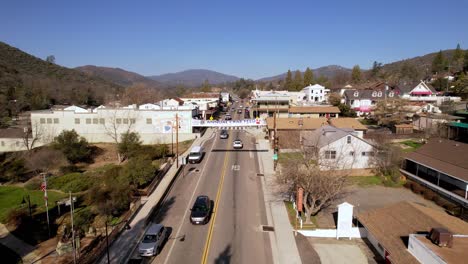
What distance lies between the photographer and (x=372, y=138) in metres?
42.8

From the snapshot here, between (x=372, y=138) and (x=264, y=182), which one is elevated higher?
(x=372, y=138)

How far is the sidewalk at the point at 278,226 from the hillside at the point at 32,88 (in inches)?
3020

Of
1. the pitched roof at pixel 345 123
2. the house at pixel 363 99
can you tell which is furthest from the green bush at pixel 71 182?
the house at pixel 363 99

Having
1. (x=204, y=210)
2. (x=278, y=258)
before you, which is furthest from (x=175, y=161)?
(x=278, y=258)

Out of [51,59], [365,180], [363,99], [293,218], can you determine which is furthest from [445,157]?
[51,59]

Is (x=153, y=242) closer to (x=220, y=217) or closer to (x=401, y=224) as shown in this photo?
(x=220, y=217)

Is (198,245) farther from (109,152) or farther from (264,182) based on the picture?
(109,152)

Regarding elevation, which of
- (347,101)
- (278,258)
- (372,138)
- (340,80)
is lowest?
(278,258)

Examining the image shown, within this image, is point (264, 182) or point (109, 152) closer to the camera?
point (264, 182)

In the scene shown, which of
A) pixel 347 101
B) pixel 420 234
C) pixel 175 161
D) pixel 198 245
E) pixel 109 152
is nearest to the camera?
pixel 420 234

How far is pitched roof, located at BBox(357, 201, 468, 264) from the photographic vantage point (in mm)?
16281

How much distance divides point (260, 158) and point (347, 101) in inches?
2149

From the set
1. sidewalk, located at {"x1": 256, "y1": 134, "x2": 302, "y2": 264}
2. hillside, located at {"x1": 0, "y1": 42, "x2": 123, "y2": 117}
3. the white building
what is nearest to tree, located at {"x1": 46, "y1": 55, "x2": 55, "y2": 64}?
hillside, located at {"x1": 0, "y1": 42, "x2": 123, "y2": 117}

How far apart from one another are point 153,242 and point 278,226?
940 cm
